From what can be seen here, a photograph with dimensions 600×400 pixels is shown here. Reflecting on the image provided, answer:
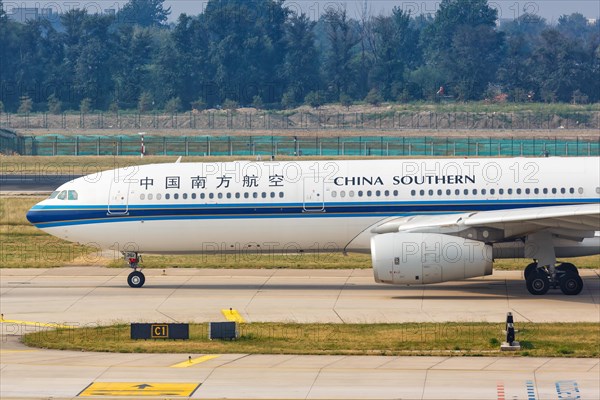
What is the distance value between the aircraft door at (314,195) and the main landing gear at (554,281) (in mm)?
6714

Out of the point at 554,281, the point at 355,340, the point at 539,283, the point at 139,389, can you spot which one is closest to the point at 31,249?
the point at 355,340

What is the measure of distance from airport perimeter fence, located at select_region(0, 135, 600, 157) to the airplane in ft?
140

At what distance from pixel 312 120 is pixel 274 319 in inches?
3316

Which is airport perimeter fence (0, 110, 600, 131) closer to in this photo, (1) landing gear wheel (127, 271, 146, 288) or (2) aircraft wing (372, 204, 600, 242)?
(1) landing gear wheel (127, 271, 146, 288)

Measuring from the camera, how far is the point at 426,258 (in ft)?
103

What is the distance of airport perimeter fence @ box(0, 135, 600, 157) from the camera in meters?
80.4

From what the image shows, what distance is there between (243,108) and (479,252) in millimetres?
87358

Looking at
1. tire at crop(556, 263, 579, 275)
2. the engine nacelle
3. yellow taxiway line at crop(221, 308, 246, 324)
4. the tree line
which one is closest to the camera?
yellow taxiway line at crop(221, 308, 246, 324)

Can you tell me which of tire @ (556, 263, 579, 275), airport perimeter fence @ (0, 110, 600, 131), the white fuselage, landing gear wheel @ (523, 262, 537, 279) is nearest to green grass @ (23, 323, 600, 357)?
tire @ (556, 263, 579, 275)

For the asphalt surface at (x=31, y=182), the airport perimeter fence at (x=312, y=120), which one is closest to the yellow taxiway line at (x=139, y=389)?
the asphalt surface at (x=31, y=182)

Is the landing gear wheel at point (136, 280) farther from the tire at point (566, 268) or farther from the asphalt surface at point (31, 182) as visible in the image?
the asphalt surface at point (31, 182)

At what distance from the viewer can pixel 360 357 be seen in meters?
25.0

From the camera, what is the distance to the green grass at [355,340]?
84.0ft

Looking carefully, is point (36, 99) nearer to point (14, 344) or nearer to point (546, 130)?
point (546, 130)
